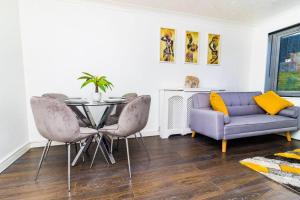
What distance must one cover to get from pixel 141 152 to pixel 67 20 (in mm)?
2389

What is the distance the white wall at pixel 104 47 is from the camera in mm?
2520

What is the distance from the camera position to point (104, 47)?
9.30ft

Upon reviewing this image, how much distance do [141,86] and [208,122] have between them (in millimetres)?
1359

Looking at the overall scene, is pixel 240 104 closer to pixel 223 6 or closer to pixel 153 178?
pixel 223 6

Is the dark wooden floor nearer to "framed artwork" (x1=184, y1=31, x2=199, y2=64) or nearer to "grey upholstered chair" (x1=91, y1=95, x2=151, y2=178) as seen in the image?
"grey upholstered chair" (x1=91, y1=95, x2=151, y2=178)

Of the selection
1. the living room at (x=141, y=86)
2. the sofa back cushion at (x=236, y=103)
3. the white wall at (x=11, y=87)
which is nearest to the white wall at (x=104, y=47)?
the living room at (x=141, y=86)

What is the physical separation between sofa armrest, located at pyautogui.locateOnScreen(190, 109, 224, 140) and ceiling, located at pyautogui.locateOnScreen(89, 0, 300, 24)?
6.11ft

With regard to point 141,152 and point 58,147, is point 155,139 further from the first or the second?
point 58,147

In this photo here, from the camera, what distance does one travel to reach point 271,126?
268cm

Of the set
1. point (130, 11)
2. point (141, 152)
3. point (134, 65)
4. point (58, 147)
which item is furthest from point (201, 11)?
point (58, 147)

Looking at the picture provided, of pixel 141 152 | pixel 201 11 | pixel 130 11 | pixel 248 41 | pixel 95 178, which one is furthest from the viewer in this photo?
pixel 248 41

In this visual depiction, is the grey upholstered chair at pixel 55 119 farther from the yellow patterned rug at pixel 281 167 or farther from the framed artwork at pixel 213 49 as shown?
the framed artwork at pixel 213 49

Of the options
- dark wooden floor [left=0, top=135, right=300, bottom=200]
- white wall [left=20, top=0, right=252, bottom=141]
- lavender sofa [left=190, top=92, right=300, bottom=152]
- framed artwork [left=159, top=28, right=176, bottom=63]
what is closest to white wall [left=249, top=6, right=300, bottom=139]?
lavender sofa [left=190, top=92, right=300, bottom=152]

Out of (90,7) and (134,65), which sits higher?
(90,7)
